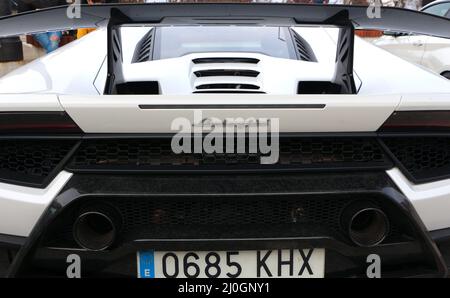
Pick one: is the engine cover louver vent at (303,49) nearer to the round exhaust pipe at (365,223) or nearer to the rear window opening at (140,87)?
the rear window opening at (140,87)

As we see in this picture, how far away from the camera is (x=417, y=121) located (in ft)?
5.31

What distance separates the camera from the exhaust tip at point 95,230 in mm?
1577

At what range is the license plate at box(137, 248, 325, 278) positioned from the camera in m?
1.63

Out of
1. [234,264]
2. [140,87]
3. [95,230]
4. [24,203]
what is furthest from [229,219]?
[140,87]

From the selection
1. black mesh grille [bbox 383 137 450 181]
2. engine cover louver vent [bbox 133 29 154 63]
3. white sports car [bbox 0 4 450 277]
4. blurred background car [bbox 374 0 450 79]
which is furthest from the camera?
blurred background car [bbox 374 0 450 79]

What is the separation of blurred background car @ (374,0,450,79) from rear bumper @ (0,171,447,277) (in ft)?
10.8

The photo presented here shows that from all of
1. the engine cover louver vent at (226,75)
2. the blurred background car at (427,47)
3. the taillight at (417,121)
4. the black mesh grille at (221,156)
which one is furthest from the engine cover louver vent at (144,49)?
the blurred background car at (427,47)

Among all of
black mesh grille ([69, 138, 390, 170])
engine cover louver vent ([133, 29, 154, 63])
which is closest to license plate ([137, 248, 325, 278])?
black mesh grille ([69, 138, 390, 170])

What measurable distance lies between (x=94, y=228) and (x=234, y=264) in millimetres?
489

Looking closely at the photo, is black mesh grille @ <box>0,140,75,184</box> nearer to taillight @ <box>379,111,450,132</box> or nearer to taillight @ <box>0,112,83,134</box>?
taillight @ <box>0,112,83,134</box>

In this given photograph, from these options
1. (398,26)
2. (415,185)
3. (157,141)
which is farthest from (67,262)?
(398,26)

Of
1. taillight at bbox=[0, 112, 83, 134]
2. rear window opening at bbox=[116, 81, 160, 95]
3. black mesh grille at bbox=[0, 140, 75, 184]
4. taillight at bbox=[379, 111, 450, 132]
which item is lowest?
black mesh grille at bbox=[0, 140, 75, 184]

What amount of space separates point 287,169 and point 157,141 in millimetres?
435

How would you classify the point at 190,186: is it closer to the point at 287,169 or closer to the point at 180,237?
the point at 180,237
